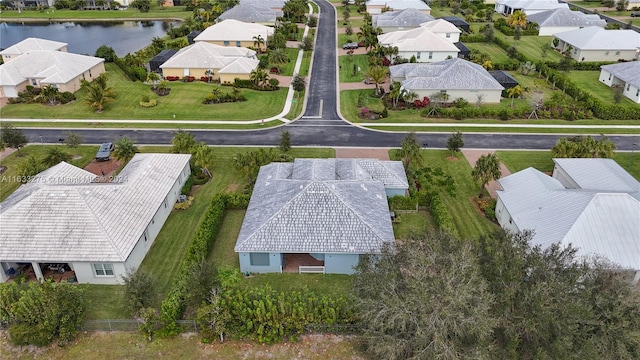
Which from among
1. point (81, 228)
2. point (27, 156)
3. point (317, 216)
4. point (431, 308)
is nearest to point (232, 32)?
point (27, 156)

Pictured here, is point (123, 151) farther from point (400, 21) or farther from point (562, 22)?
point (562, 22)

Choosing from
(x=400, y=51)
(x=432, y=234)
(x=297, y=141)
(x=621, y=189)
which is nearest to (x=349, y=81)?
(x=400, y=51)

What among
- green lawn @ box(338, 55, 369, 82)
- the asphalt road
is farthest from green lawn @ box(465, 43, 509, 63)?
the asphalt road

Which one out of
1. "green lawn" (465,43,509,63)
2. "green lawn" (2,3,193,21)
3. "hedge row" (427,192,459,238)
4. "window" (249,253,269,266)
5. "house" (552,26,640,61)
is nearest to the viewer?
"window" (249,253,269,266)

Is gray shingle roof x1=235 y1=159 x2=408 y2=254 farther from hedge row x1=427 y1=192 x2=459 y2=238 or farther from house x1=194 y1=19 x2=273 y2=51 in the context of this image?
house x1=194 y1=19 x2=273 y2=51

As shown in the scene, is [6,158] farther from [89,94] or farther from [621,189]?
[621,189]
